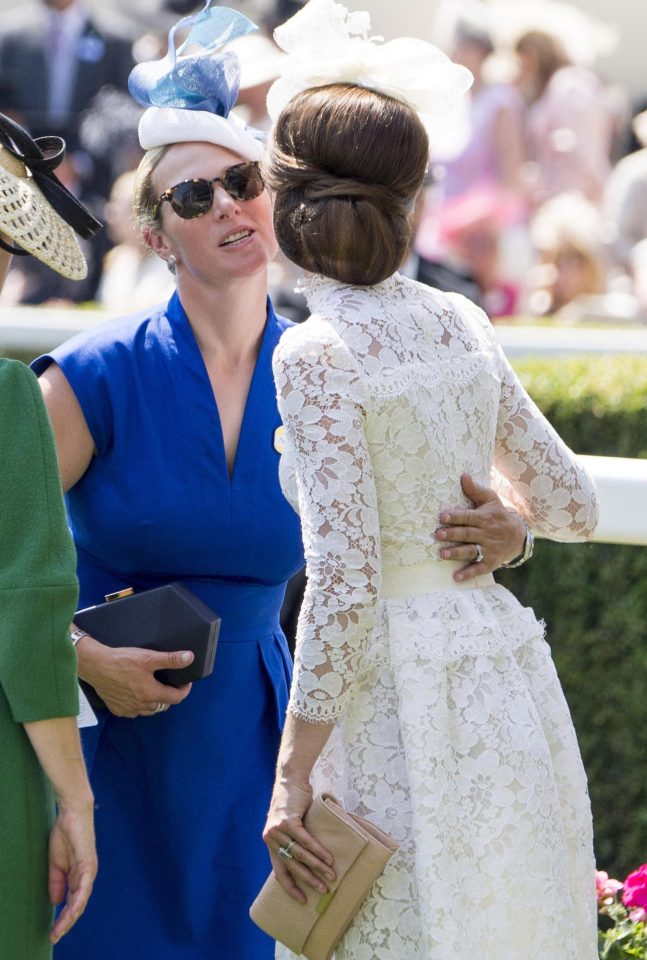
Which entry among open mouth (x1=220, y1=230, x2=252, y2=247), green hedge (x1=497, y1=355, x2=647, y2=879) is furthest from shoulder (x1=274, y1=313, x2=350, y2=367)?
green hedge (x1=497, y1=355, x2=647, y2=879)

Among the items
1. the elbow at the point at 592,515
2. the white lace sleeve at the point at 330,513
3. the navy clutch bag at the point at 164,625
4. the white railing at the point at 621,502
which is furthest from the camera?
the white railing at the point at 621,502

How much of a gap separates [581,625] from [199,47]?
184cm

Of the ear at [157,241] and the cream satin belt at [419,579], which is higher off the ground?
the ear at [157,241]

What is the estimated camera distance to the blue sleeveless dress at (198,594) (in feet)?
9.61

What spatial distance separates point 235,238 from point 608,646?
1.62 metres

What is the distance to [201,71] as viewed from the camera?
3113 mm

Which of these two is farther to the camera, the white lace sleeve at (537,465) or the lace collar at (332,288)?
the white lace sleeve at (537,465)

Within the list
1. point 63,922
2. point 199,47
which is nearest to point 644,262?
point 199,47

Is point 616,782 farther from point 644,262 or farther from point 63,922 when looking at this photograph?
point 644,262

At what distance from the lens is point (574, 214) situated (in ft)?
28.9

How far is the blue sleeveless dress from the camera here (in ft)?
9.61

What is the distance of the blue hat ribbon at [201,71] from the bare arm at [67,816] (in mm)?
1500

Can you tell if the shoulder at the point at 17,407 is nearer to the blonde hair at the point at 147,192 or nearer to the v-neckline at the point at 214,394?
the v-neckline at the point at 214,394

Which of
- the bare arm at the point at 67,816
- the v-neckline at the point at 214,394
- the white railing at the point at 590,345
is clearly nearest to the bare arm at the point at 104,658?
the v-neckline at the point at 214,394
